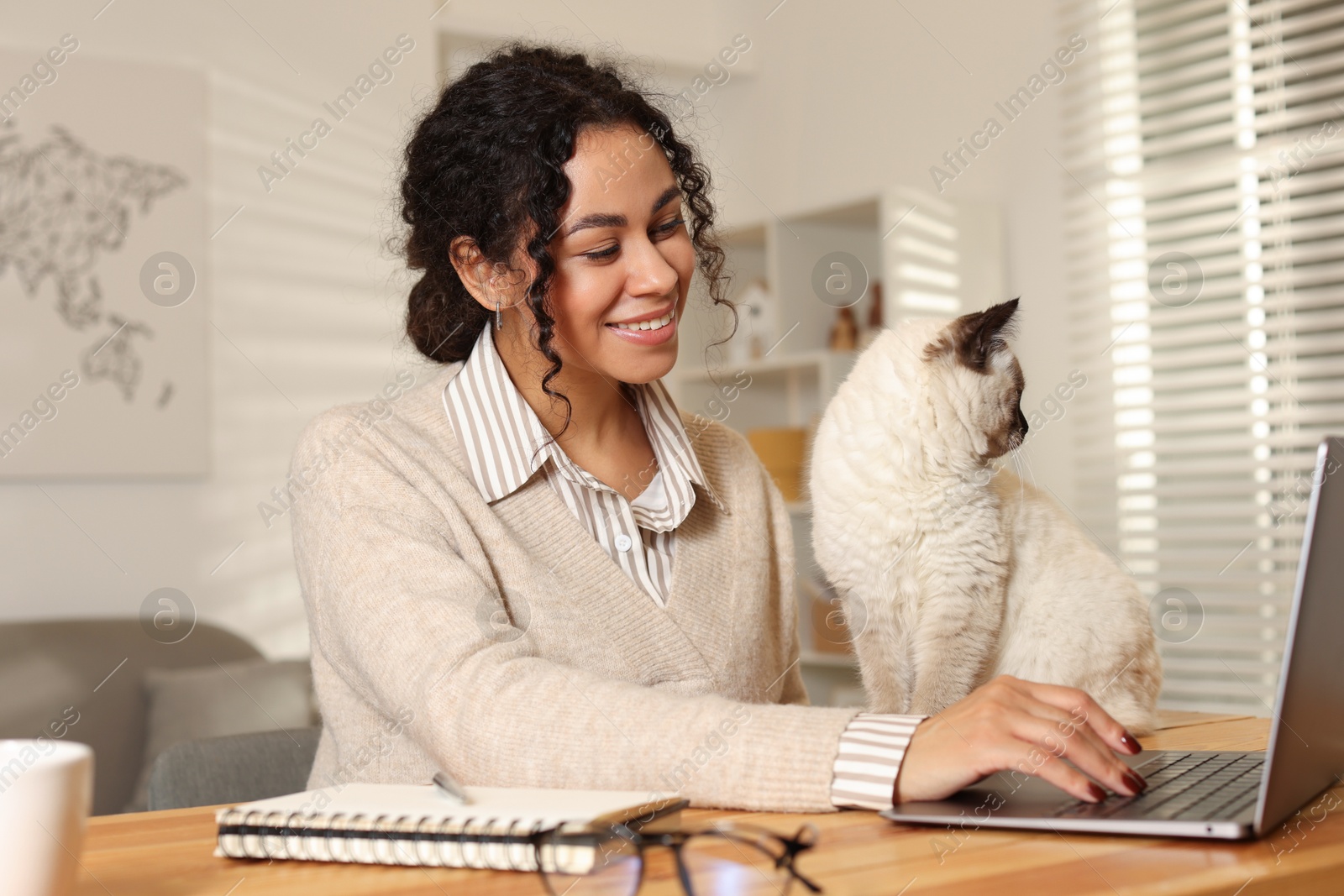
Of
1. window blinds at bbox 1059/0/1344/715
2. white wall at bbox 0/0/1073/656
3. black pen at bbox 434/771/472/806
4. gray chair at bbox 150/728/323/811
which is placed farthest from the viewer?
white wall at bbox 0/0/1073/656

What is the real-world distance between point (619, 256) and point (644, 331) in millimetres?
94

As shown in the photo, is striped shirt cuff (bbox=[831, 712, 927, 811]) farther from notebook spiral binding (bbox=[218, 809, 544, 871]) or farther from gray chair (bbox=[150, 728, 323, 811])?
gray chair (bbox=[150, 728, 323, 811])

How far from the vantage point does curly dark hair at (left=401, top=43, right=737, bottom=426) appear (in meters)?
1.37

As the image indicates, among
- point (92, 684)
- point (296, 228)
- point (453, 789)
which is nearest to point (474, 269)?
point (453, 789)

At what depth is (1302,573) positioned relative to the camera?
689 mm

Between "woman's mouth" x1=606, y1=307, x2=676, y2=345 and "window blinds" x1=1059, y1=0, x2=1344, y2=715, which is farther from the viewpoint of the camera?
"window blinds" x1=1059, y1=0, x2=1344, y2=715

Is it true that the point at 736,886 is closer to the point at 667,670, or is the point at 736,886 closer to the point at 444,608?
the point at 444,608

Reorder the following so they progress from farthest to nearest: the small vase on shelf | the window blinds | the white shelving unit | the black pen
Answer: the small vase on shelf, the white shelving unit, the window blinds, the black pen

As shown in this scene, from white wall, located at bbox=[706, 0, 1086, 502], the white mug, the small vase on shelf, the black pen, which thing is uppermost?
white wall, located at bbox=[706, 0, 1086, 502]

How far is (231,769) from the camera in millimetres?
1494

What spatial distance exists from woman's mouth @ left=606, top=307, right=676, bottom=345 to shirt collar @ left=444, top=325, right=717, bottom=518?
15cm

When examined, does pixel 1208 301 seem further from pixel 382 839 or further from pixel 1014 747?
pixel 382 839

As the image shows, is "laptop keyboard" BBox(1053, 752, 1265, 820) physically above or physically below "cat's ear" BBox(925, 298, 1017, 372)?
below

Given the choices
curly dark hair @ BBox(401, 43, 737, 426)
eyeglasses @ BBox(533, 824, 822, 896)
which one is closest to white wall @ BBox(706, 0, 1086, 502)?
curly dark hair @ BBox(401, 43, 737, 426)
